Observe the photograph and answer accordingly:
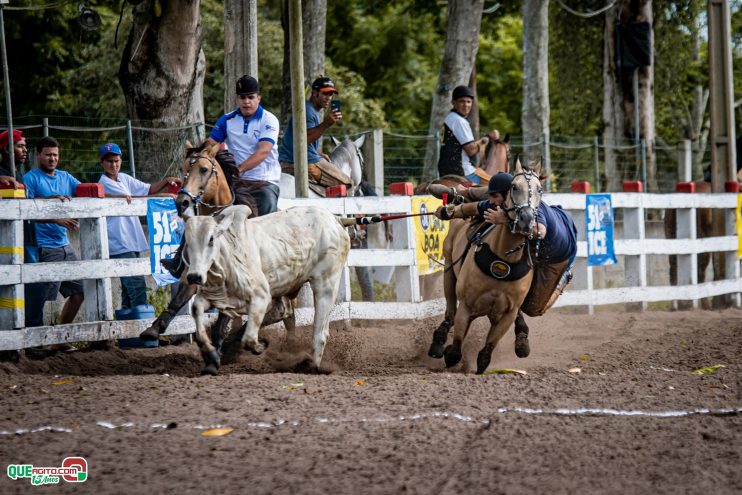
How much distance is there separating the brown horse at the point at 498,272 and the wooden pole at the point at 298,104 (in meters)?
2.90

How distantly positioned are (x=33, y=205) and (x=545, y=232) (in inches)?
180

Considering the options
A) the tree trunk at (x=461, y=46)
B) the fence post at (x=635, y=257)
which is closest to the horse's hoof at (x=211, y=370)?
the fence post at (x=635, y=257)

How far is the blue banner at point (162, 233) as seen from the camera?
10.4 m

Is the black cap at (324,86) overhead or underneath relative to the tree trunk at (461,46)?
underneath

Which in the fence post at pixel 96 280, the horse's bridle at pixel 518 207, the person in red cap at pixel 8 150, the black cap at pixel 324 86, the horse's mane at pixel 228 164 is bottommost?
the fence post at pixel 96 280

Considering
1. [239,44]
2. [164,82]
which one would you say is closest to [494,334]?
[239,44]

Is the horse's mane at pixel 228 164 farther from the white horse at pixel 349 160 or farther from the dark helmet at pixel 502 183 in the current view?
the white horse at pixel 349 160

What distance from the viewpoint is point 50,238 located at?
1014 cm

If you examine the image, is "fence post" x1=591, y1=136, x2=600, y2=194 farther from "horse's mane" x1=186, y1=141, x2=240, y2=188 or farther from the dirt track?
"horse's mane" x1=186, y1=141, x2=240, y2=188

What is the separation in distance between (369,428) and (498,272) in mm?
3120

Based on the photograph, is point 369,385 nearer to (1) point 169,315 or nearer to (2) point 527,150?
(1) point 169,315

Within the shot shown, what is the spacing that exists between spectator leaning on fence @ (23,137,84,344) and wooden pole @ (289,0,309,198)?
2.68 meters

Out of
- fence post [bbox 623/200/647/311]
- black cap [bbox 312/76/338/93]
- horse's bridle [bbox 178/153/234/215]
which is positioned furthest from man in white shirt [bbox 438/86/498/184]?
horse's bridle [bbox 178/153/234/215]

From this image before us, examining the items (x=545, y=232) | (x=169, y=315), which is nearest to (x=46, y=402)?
(x=169, y=315)
